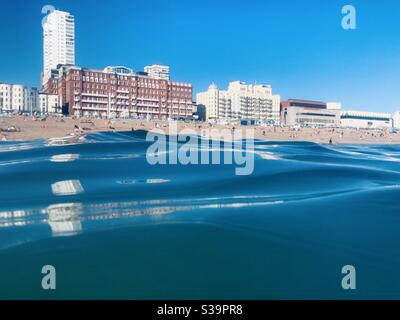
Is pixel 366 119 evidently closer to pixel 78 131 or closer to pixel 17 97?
pixel 17 97

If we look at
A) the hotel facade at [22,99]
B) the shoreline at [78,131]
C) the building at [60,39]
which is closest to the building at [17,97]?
the hotel facade at [22,99]

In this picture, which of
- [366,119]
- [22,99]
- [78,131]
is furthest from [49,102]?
[366,119]

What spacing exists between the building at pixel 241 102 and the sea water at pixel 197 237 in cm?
9413

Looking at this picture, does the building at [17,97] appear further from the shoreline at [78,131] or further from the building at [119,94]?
the shoreline at [78,131]

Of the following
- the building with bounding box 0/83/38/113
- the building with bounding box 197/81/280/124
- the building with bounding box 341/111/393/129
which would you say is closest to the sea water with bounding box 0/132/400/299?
the building with bounding box 0/83/38/113

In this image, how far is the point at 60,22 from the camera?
134 metres

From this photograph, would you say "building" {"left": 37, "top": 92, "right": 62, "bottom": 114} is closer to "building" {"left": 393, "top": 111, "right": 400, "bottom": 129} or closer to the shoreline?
the shoreline

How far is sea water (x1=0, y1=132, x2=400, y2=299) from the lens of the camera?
140 inches

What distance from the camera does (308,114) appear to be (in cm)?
11244

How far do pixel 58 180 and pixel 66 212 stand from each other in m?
2.81

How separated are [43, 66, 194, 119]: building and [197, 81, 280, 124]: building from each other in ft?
42.9

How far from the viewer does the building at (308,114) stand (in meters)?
110
